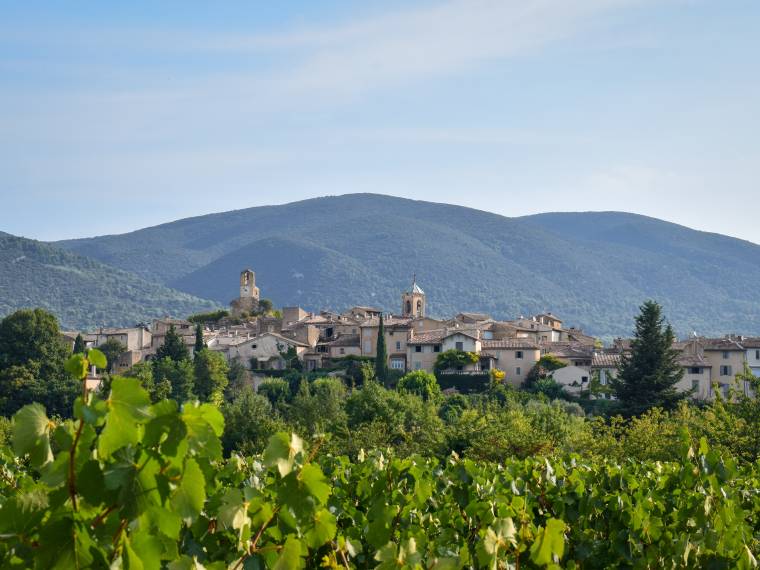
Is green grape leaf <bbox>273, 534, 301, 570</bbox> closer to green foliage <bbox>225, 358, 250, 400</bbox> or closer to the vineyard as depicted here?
the vineyard

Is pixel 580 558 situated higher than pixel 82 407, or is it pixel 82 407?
pixel 82 407

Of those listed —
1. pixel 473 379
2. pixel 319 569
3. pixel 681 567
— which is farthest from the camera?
pixel 473 379

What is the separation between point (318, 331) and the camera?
87500 millimetres

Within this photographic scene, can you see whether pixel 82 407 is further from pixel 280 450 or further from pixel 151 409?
pixel 280 450

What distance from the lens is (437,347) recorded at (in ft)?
242

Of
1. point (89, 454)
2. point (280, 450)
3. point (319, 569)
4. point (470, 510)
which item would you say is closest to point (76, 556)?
point (89, 454)

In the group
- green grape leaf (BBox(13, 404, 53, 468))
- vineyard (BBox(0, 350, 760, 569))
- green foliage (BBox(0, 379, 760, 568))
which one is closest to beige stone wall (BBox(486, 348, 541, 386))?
green foliage (BBox(0, 379, 760, 568))

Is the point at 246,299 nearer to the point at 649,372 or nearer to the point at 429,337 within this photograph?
the point at 429,337

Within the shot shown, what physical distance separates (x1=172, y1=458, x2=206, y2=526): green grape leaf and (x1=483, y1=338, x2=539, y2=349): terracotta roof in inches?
2687

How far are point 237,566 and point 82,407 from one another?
1.50m

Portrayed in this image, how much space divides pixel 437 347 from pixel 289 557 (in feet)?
229

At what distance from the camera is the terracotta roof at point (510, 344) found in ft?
235

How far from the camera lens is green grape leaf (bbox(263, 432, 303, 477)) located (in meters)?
4.36

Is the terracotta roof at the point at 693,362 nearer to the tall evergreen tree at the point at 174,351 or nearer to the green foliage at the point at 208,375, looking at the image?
the green foliage at the point at 208,375
